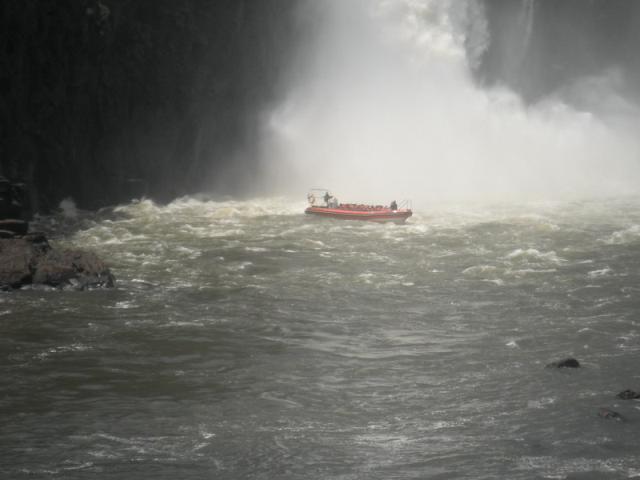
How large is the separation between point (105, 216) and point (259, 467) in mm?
29729

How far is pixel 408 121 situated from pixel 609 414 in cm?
4743

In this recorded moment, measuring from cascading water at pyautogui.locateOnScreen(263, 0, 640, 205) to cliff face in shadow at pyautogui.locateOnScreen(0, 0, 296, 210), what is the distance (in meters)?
3.68

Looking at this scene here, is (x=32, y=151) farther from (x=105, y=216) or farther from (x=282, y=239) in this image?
(x=282, y=239)

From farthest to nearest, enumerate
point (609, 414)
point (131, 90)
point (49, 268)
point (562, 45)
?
point (562, 45), point (131, 90), point (49, 268), point (609, 414)

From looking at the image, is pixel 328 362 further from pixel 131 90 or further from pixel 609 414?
pixel 131 90

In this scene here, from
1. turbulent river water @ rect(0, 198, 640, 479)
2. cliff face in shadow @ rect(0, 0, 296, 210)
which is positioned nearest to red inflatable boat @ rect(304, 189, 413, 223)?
turbulent river water @ rect(0, 198, 640, 479)

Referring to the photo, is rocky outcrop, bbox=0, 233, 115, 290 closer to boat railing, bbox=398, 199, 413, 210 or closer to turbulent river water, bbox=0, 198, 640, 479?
turbulent river water, bbox=0, 198, 640, 479

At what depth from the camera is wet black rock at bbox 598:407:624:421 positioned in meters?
16.2

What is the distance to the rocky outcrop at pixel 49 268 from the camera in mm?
26531

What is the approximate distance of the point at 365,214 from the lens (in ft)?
137

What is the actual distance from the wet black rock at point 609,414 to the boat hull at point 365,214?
2474cm

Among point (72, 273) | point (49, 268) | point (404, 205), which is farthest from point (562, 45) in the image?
point (49, 268)

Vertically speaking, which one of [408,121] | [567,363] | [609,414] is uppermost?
[408,121]

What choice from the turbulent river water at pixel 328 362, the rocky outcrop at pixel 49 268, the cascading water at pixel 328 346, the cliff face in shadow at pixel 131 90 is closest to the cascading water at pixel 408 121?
the cliff face in shadow at pixel 131 90
